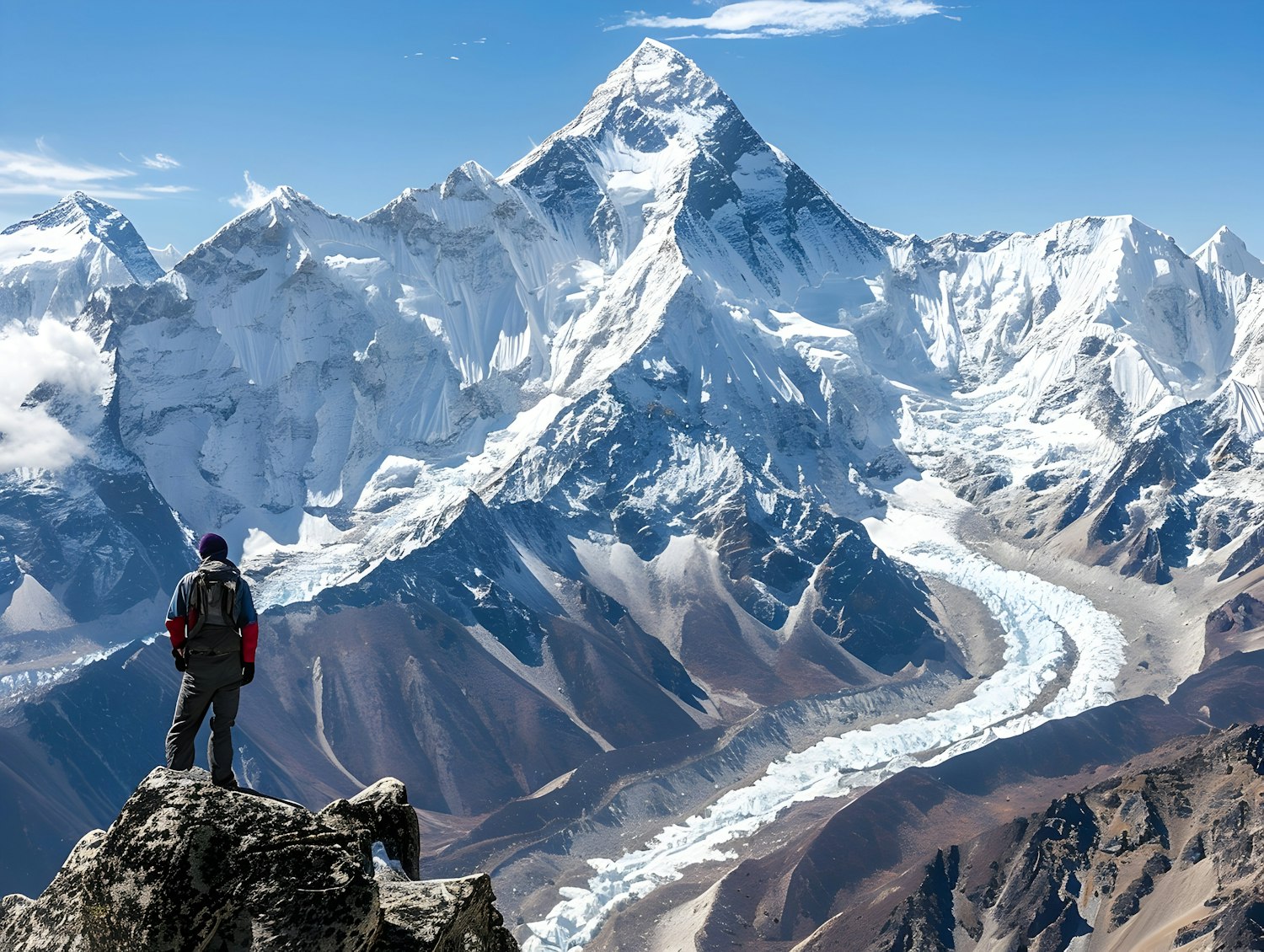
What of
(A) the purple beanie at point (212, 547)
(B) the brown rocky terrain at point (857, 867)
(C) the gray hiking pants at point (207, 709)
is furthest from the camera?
(B) the brown rocky terrain at point (857, 867)

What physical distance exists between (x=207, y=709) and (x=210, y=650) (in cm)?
89

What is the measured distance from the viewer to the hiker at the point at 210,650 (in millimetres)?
18641

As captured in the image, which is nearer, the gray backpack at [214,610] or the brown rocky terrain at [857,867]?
the gray backpack at [214,610]

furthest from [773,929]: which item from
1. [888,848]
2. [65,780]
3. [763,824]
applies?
[65,780]

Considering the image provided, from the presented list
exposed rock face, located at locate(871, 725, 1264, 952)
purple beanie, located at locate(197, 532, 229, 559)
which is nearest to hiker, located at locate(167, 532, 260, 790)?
purple beanie, located at locate(197, 532, 229, 559)

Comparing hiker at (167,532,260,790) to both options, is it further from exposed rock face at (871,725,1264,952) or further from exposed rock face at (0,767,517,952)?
exposed rock face at (871,725,1264,952)

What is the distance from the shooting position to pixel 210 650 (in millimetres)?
19016

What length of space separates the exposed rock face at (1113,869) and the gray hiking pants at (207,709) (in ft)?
361

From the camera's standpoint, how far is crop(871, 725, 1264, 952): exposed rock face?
120 metres

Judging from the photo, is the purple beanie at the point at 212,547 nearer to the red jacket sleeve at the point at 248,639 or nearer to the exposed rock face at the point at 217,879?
the red jacket sleeve at the point at 248,639

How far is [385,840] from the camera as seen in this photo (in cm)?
1948

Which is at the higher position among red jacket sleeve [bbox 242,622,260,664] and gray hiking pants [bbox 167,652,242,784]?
red jacket sleeve [bbox 242,622,260,664]

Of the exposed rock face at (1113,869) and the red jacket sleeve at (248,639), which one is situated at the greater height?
the red jacket sleeve at (248,639)

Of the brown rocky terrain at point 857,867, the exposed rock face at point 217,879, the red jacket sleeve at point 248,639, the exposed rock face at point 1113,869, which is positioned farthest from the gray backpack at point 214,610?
the brown rocky terrain at point 857,867
